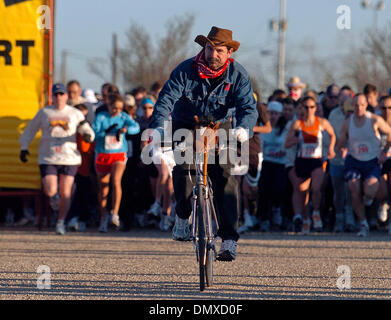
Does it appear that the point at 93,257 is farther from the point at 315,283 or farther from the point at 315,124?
the point at 315,124

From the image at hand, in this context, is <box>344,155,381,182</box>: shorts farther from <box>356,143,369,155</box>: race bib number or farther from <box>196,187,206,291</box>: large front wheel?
<box>196,187,206,291</box>: large front wheel

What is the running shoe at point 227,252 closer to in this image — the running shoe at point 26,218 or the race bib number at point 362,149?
the race bib number at point 362,149

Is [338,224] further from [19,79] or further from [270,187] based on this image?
[19,79]

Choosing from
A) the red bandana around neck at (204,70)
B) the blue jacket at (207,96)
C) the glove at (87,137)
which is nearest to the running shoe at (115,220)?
the glove at (87,137)

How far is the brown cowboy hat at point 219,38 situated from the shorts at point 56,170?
6.75 m

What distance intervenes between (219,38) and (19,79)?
7.81m

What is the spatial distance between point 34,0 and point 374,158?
5848 millimetres

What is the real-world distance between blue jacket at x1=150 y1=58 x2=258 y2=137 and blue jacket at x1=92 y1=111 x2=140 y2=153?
6.28 meters

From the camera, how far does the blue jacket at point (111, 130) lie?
15695mm

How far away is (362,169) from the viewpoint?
15414mm

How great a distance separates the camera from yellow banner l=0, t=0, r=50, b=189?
16172mm

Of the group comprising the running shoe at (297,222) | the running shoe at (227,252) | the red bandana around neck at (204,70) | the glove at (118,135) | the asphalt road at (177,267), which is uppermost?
the red bandana around neck at (204,70)

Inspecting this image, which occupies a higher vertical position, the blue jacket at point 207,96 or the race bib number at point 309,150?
the blue jacket at point 207,96
